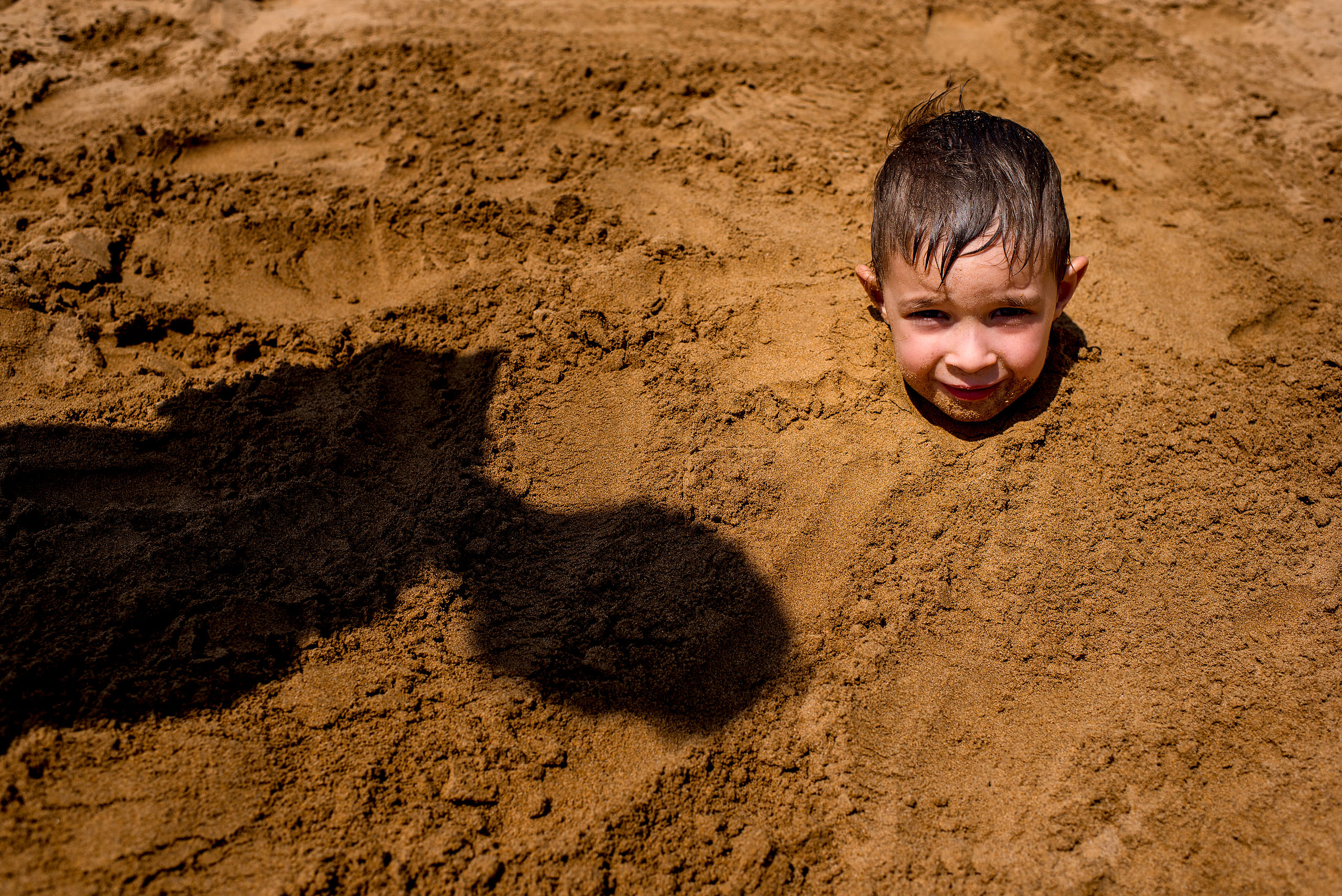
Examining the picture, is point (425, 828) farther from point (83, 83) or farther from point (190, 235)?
point (83, 83)

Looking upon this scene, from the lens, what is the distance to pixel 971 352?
223cm

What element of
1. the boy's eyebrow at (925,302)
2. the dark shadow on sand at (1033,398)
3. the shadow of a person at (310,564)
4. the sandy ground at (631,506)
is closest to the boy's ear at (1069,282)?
the dark shadow on sand at (1033,398)

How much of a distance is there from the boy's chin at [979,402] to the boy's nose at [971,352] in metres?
0.13

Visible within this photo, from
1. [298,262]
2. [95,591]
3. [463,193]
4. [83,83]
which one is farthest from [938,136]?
[83,83]

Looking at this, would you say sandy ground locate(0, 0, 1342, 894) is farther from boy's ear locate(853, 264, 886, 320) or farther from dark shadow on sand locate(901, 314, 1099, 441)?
boy's ear locate(853, 264, 886, 320)

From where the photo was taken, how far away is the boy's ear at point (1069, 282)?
7.93 ft

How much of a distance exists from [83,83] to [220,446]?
8.49ft

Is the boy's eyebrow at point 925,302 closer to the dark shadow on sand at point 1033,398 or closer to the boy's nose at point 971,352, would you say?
the boy's nose at point 971,352

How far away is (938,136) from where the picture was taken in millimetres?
2459

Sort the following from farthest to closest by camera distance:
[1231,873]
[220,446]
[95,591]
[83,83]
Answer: [83,83], [220,446], [95,591], [1231,873]

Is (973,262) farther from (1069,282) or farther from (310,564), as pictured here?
(310,564)

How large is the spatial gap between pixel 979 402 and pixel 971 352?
191 mm

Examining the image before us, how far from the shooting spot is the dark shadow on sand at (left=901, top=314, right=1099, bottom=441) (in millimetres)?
2488

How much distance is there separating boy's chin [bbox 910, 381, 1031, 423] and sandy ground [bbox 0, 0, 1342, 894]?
4.0 inches
